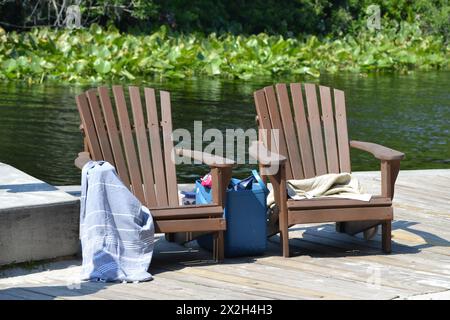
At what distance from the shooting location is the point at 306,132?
6.89m

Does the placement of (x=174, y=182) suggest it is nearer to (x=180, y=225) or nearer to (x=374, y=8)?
(x=180, y=225)

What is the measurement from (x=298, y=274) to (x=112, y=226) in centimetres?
97

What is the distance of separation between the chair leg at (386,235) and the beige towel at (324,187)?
21cm

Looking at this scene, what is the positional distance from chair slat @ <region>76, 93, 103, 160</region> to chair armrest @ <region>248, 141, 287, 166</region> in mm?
862

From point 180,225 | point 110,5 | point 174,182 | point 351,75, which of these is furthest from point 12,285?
point 110,5

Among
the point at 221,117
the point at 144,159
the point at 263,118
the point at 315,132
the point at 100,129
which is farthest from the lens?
the point at 221,117

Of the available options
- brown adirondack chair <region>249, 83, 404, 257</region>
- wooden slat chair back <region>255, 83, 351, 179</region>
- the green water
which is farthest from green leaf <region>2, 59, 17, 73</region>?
wooden slat chair back <region>255, 83, 351, 179</region>

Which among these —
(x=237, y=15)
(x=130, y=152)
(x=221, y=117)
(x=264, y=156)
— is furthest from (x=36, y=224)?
(x=237, y=15)

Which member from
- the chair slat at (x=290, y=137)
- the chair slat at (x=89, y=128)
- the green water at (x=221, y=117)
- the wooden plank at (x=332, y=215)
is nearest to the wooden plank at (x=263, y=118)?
the chair slat at (x=290, y=137)

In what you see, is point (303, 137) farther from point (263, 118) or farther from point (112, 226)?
point (112, 226)

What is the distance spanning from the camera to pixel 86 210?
575cm

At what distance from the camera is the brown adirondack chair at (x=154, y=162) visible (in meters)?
5.88
